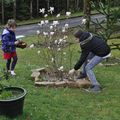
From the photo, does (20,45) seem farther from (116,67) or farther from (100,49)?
(116,67)

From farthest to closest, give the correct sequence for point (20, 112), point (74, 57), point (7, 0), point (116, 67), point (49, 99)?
point (7, 0)
point (74, 57)
point (116, 67)
point (49, 99)
point (20, 112)

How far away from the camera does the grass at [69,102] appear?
28.3ft

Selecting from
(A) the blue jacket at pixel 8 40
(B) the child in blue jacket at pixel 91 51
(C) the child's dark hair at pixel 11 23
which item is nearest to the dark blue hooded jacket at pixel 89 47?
(B) the child in blue jacket at pixel 91 51

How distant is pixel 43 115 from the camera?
8539mm

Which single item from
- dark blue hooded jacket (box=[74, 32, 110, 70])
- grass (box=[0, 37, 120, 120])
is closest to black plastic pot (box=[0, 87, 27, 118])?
grass (box=[0, 37, 120, 120])

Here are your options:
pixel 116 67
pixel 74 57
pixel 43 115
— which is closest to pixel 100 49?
pixel 43 115

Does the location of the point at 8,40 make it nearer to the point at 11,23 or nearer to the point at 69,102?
the point at 11,23

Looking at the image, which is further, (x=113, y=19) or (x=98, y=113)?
(x=113, y=19)

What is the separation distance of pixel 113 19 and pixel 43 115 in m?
7.88

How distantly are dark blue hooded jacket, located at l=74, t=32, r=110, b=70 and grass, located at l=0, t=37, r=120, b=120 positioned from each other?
34.3 inches

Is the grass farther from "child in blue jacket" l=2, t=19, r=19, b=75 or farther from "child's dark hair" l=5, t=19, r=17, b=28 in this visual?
"child's dark hair" l=5, t=19, r=17, b=28

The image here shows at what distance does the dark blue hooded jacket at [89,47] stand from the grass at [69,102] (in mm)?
870

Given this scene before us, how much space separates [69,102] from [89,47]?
1.57 metres

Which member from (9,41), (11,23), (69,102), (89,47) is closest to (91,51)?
(89,47)
